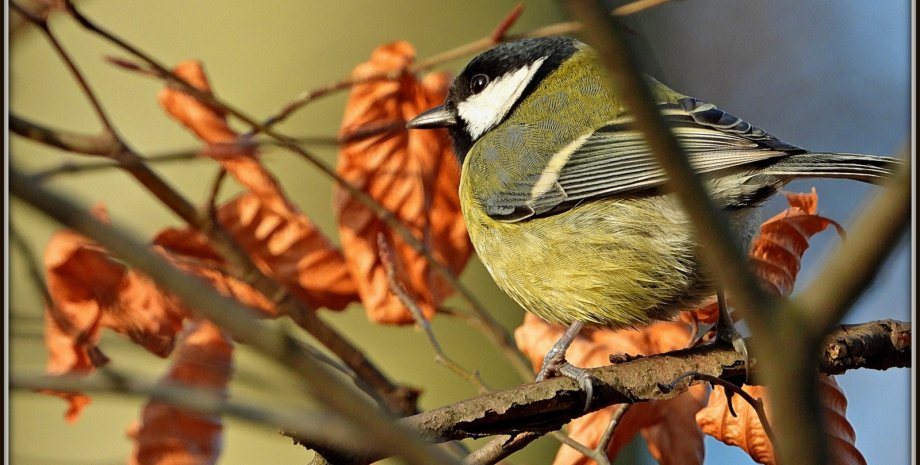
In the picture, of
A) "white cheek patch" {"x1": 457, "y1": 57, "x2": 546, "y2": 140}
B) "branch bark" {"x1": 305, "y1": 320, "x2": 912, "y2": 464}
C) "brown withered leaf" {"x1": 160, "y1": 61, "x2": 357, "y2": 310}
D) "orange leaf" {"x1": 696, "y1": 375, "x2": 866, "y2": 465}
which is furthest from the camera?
"white cheek patch" {"x1": 457, "y1": 57, "x2": 546, "y2": 140}

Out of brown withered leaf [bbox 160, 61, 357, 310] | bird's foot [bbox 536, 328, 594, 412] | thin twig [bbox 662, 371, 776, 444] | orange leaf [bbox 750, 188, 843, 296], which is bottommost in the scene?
thin twig [bbox 662, 371, 776, 444]

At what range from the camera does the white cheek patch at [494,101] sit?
171 centimetres

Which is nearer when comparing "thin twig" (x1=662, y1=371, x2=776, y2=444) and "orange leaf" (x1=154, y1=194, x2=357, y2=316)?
"thin twig" (x1=662, y1=371, x2=776, y2=444)

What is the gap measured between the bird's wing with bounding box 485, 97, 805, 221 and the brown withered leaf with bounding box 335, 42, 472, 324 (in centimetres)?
11

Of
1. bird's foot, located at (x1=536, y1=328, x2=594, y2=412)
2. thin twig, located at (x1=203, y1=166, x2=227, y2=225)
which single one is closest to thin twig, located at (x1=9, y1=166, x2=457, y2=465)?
bird's foot, located at (x1=536, y1=328, x2=594, y2=412)

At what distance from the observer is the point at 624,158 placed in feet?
4.63

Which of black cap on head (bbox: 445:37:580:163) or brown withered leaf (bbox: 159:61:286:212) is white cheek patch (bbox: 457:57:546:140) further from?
brown withered leaf (bbox: 159:61:286:212)

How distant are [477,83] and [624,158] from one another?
0.42m

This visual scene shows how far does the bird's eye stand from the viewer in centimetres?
173

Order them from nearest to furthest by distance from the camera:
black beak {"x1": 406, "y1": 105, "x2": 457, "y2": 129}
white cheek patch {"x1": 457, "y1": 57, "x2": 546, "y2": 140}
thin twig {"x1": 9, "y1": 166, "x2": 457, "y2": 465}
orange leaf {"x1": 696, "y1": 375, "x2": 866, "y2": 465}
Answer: thin twig {"x1": 9, "y1": 166, "x2": 457, "y2": 465}
orange leaf {"x1": 696, "y1": 375, "x2": 866, "y2": 465}
black beak {"x1": 406, "y1": 105, "x2": 457, "y2": 129}
white cheek patch {"x1": 457, "y1": 57, "x2": 546, "y2": 140}

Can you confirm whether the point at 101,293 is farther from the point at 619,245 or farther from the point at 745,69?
the point at 745,69

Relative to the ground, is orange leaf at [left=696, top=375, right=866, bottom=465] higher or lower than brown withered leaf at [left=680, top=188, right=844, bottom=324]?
lower

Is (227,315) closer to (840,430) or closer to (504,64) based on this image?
(840,430)

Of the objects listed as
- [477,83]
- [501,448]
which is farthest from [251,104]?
[501,448]
